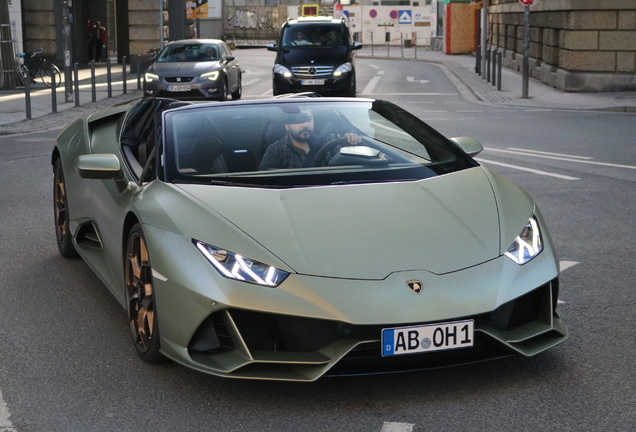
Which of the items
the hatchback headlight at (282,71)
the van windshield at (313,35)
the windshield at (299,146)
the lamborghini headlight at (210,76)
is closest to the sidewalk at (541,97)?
the van windshield at (313,35)

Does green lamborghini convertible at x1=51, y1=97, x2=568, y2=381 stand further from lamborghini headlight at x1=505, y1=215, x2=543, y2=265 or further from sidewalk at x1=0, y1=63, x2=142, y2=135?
sidewalk at x1=0, y1=63, x2=142, y2=135

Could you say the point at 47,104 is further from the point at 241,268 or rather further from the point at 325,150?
the point at 241,268

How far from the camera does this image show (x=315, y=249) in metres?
4.12

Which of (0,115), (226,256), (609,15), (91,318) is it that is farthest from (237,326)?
(609,15)

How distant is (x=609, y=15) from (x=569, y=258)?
19.4 m

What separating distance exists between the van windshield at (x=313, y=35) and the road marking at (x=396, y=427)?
2154 centimetres

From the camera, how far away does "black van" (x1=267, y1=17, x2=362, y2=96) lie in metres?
24.0

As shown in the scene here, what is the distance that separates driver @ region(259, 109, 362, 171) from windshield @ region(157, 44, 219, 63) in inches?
760

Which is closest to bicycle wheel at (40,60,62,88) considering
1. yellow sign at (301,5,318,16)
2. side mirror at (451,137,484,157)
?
side mirror at (451,137,484,157)

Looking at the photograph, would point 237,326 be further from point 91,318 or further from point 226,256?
point 91,318

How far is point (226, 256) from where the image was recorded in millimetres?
4074

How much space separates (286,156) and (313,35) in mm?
20395

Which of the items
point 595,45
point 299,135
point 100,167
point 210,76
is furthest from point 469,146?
point 595,45

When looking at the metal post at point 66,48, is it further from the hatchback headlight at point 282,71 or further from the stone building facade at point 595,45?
the stone building facade at point 595,45
